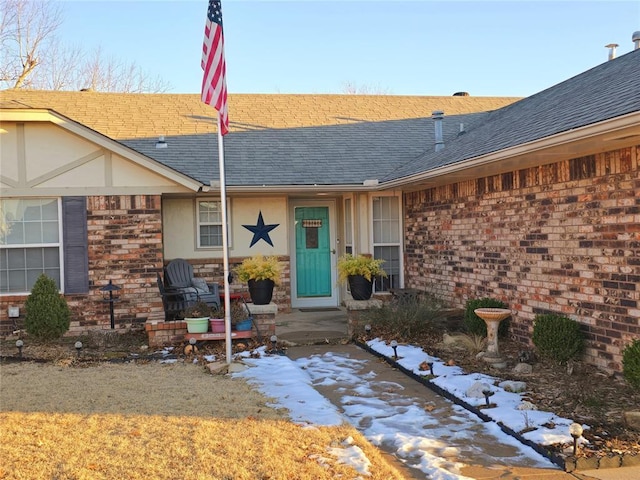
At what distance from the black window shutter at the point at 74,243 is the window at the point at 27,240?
14 cm

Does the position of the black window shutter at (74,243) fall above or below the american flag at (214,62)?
below

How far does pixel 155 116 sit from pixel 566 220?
384 inches

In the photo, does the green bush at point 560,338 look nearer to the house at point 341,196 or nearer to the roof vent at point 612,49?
the house at point 341,196

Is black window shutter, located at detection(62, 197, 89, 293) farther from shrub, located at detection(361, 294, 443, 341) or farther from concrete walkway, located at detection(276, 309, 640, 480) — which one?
shrub, located at detection(361, 294, 443, 341)

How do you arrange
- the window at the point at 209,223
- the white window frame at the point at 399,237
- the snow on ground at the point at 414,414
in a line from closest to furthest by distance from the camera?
the snow on ground at the point at 414,414
the window at the point at 209,223
the white window frame at the point at 399,237

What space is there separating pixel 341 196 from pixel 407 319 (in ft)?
14.9

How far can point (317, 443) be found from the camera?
16.6ft

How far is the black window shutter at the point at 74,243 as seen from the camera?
10430mm

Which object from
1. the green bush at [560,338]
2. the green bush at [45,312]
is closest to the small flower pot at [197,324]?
the green bush at [45,312]

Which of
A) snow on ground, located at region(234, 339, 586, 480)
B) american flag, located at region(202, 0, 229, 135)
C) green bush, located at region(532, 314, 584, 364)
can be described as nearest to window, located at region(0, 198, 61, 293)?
american flag, located at region(202, 0, 229, 135)

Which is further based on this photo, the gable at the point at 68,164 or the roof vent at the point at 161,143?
the roof vent at the point at 161,143

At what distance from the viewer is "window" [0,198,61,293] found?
1038cm

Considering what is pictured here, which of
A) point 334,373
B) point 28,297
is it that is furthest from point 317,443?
point 28,297

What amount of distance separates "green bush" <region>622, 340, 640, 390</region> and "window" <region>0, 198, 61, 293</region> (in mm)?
8434
